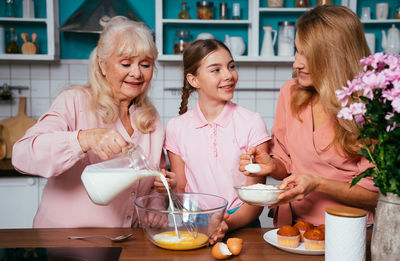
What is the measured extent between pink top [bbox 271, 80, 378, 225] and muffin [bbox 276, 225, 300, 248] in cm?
41

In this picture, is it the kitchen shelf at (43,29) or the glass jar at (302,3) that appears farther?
the glass jar at (302,3)

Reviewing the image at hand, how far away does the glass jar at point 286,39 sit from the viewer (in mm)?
2836

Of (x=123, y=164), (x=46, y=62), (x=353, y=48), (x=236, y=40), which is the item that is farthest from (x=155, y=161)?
(x=46, y=62)

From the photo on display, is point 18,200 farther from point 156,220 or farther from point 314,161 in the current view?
point 314,161

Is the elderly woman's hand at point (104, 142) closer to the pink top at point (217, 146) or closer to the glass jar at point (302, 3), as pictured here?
the pink top at point (217, 146)

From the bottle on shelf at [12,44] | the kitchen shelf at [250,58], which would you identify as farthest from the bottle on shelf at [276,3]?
the bottle on shelf at [12,44]

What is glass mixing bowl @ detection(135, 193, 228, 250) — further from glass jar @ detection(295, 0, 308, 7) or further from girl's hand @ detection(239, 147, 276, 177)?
glass jar @ detection(295, 0, 308, 7)

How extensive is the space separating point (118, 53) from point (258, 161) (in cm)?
66

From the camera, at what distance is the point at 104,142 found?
1.11 meters

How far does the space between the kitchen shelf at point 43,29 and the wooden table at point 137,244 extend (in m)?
1.89

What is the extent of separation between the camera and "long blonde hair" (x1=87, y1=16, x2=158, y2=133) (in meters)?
1.45

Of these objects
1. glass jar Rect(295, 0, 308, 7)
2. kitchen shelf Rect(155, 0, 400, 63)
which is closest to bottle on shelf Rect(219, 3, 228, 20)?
kitchen shelf Rect(155, 0, 400, 63)

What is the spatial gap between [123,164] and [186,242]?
0.90 feet

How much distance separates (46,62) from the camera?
9.91 feet
